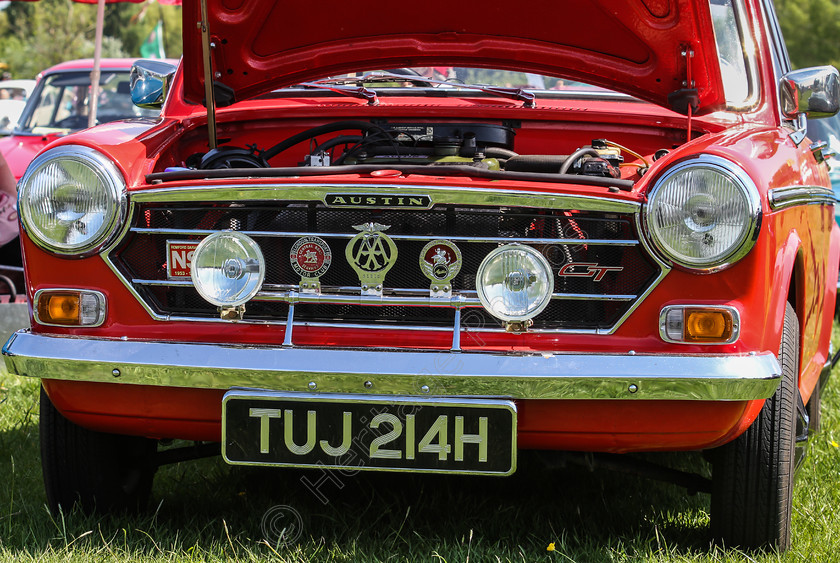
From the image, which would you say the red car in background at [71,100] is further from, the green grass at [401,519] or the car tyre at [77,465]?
the car tyre at [77,465]

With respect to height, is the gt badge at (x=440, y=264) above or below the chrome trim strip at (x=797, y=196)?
below

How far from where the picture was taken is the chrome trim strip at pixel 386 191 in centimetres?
216

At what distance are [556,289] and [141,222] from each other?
3.20 ft

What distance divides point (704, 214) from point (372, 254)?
73cm

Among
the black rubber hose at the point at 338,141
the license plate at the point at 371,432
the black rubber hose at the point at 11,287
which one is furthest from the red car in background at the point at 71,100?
the license plate at the point at 371,432

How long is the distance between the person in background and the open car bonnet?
2.19 metres

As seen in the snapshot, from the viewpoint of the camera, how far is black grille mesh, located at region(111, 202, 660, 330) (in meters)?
2.24

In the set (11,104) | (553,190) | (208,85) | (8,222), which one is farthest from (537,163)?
(11,104)

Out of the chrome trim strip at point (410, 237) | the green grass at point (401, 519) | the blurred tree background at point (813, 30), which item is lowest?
the green grass at point (401, 519)

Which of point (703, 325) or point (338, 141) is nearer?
point (703, 325)

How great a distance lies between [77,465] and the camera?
2.54 m

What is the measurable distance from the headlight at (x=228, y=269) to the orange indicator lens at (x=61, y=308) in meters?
0.32

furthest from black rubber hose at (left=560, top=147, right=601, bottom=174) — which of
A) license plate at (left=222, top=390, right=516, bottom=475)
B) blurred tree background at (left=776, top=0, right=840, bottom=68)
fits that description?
blurred tree background at (left=776, top=0, right=840, bottom=68)

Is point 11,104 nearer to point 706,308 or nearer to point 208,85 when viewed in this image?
point 208,85
